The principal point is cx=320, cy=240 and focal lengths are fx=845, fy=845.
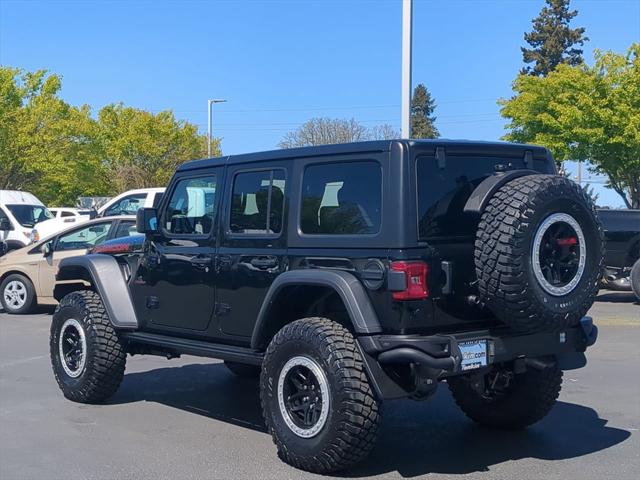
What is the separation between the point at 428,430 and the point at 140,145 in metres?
38.8

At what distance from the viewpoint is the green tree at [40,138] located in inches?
1416

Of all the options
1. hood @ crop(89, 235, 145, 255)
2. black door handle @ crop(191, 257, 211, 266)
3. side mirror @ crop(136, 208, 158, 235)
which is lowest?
black door handle @ crop(191, 257, 211, 266)

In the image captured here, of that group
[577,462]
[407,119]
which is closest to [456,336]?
[577,462]

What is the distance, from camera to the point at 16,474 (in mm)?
5430

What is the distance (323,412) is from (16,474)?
202cm

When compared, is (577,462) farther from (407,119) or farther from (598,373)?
(407,119)

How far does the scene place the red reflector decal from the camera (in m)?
5.38

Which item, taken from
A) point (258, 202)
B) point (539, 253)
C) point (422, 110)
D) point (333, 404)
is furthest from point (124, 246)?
point (422, 110)

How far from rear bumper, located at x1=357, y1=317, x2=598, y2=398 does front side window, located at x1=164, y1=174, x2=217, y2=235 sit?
1957 mm

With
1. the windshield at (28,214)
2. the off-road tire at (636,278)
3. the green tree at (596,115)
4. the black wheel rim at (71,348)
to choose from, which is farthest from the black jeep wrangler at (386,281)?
the green tree at (596,115)

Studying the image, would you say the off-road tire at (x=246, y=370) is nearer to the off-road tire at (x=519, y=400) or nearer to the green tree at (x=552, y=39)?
the off-road tire at (x=519, y=400)

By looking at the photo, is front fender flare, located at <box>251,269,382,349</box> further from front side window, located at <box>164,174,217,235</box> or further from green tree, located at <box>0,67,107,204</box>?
green tree, located at <box>0,67,107,204</box>

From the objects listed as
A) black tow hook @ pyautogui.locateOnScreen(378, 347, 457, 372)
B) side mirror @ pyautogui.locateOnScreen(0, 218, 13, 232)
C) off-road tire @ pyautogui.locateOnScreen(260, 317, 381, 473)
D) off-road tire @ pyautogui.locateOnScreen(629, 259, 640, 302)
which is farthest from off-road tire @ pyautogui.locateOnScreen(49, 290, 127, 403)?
side mirror @ pyautogui.locateOnScreen(0, 218, 13, 232)

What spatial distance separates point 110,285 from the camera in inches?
289
